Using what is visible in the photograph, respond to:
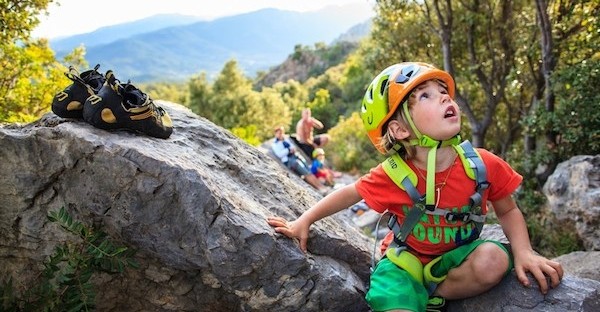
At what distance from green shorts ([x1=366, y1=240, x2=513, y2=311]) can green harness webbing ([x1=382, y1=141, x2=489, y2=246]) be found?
0.10 meters

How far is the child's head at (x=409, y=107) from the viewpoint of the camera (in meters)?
2.90

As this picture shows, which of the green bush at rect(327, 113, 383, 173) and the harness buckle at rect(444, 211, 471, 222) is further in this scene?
the green bush at rect(327, 113, 383, 173)

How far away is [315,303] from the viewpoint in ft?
10.6

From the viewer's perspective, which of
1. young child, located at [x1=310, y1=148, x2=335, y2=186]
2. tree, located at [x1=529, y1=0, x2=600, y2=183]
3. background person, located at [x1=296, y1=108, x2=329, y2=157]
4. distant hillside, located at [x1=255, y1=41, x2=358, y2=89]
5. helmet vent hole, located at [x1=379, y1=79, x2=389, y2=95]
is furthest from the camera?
distant hillside, located at [x1=255, y1=41, x2=358, y2=89]

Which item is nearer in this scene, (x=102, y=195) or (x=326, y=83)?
(x=102, y=195)

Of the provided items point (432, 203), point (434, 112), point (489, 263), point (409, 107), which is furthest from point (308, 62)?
point (489, 263)

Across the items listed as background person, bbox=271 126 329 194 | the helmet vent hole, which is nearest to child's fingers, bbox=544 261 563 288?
the helmet vent hole

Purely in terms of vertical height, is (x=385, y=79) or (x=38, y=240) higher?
(x=385, y=79)

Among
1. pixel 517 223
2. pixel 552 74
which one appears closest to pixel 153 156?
pixel 517 223

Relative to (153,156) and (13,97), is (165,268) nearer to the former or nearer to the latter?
(153,156)

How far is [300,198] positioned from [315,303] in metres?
1.13

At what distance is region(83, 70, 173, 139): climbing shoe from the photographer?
307 centimetres

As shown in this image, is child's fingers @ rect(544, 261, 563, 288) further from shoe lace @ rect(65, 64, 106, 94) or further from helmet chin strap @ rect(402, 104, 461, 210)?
shoe lace @ rect(65, 64, 106, 94)

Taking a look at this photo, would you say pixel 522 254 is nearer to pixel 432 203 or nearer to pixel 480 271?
pixel 480 271
